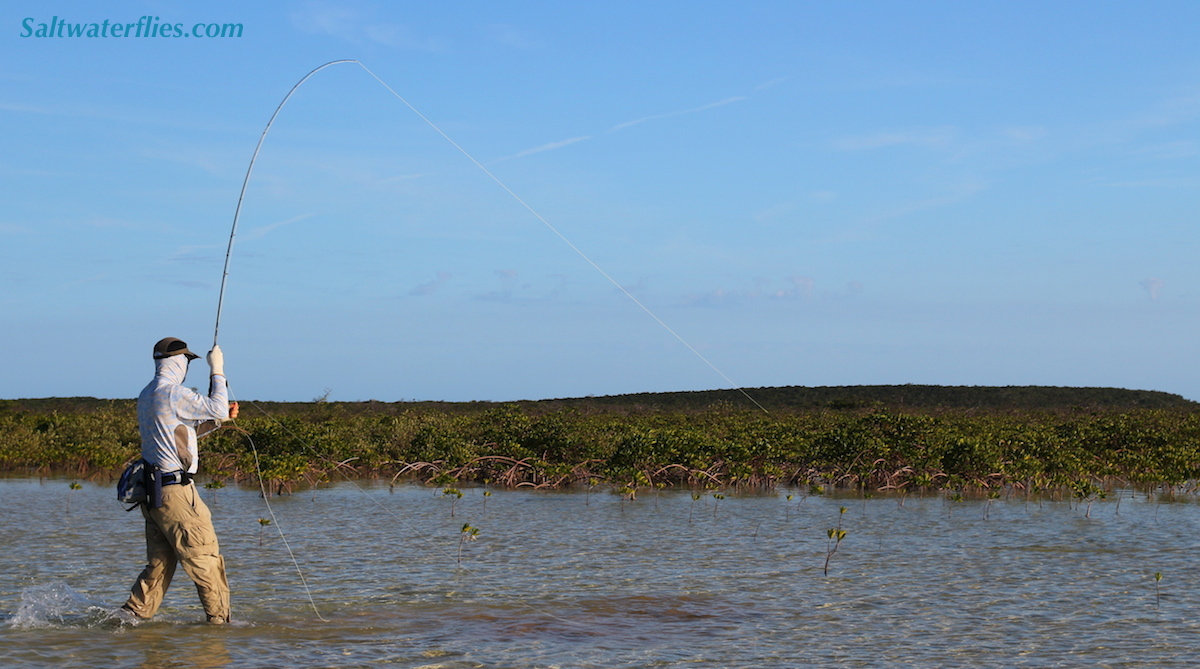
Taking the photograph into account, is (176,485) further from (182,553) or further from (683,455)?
(683,455)

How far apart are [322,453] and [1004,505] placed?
1169cm

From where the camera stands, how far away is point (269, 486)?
58.0 feet

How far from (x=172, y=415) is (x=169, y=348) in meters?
0.50

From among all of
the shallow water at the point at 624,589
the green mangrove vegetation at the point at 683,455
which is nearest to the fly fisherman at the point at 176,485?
the shallow water at the point at 624,589

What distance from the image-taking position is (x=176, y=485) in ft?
25.8

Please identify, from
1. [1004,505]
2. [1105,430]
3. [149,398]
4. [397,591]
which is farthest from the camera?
[1105,430]

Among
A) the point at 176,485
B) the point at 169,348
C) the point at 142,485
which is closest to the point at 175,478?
the point at 176,485

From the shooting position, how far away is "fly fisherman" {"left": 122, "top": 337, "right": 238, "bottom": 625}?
25.7 ft

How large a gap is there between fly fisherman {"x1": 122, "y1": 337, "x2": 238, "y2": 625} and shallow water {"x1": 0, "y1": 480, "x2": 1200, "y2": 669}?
0.91 ft

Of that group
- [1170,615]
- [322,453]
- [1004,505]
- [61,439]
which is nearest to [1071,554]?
[1170,615]

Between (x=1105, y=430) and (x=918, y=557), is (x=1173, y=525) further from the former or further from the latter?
(x=1105, y=430)

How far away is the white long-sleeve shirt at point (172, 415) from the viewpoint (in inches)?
309

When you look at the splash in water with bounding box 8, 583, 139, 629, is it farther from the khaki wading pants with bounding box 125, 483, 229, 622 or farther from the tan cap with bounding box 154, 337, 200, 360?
the tan cap with bounding box 154, 337, 200, 360

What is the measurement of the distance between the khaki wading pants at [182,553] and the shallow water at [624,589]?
0.19 m
